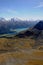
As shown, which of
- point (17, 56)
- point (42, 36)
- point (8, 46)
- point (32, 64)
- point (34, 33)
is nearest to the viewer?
point (32, 64)

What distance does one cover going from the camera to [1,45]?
105 m

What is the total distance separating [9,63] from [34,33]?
11988 centimetres

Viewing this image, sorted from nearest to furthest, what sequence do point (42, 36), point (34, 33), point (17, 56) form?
1. point (17, 56)
2. point (42, 36)
3. point (34, 33)

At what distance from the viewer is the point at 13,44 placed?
109 m

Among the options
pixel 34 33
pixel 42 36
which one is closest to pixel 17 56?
pixel 42 36

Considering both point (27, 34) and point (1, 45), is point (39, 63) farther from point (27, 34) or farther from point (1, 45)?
point (27, 34)

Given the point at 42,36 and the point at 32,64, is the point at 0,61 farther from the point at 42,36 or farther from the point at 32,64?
the point at 42,36

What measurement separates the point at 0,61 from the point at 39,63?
11670 mm

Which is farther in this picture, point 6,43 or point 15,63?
point 6,43

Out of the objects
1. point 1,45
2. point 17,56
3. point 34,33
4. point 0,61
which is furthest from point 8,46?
point 34,33

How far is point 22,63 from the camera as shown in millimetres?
48844

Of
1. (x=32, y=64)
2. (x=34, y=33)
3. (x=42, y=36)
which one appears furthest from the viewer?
(x=34, y=33)

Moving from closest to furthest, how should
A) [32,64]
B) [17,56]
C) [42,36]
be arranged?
[32,64] → [17,56] → [42,36]

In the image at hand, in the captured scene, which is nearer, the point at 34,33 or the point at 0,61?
the point at 0,61
